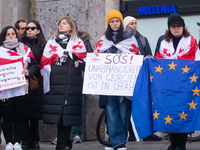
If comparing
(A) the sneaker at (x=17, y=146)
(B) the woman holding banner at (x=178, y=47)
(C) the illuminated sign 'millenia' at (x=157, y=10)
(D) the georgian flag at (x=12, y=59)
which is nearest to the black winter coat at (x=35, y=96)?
(D) the georgian flag at (x=12, y=59)

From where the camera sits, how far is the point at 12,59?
6.27 meters

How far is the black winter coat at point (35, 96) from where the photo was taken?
6578 mm

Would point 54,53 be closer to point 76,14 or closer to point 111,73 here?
point 111,73

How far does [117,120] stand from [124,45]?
1.12 metres

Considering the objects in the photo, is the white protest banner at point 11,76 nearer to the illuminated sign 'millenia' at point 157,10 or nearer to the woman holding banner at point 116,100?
the woman holding banner at point 116,100

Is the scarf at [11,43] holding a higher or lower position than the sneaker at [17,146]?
higher

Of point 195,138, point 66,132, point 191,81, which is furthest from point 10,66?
point 195,138

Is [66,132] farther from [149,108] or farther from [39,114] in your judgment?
[149,108]

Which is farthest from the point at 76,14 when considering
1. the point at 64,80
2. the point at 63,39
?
the point at 64,80

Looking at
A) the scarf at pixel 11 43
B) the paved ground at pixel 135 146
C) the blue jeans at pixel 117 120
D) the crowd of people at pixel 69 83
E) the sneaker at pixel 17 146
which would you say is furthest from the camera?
the paved ground at pixel 135 146

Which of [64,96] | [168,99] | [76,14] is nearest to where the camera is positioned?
[168,99]

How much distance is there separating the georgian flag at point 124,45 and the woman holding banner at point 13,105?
1146 millimetres

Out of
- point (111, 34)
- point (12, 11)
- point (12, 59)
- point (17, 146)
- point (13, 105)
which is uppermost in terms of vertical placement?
point (12, 11)

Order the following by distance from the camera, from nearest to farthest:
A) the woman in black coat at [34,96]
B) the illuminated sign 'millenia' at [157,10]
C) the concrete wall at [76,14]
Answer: the woman in black coat at [34,96] < the concrete wall at [76,14] < the illuminated sign 'millenia' at [157,10]
